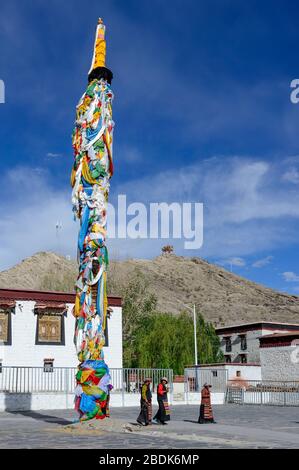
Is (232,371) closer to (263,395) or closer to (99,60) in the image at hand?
(263,395)

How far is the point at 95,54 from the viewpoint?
20141 mm

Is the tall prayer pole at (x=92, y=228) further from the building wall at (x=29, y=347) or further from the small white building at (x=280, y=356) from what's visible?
the small white building at (x=280, y=356)

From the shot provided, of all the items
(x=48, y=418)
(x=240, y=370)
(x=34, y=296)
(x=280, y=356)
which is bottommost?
(x=48, y=418)

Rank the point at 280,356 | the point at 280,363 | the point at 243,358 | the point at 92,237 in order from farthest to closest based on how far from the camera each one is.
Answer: the point at 243,358, the point at 280,356, the point at 280,363, the point at 92,237

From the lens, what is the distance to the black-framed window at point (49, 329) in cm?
3644

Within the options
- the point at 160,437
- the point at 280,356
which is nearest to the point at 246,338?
the point at 280,356

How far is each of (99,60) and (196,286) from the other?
426 feet

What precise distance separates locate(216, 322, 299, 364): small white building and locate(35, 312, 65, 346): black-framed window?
1930 cm

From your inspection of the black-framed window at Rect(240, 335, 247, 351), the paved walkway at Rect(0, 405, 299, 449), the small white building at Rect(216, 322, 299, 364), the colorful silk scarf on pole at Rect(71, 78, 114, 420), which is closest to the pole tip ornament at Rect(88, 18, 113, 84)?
the colorful silk scarf on pole at Rect(71, 78, 114, 420)

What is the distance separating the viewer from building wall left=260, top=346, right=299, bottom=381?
45.2 metres

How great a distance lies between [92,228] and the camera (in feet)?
60.8
